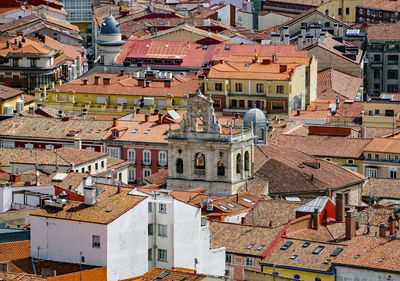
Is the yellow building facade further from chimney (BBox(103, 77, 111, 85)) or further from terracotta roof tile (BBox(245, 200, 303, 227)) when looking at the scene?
terracotta roof tile (BBox(245, 200, 303, 227))

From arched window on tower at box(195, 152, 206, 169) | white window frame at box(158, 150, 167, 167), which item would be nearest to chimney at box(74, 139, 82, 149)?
white window frame at box(158, 150, 167, 167)

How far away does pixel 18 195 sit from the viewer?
106438 millimetres

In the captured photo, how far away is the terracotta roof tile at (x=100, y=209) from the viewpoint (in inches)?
3622

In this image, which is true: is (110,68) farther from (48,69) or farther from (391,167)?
(391,167)

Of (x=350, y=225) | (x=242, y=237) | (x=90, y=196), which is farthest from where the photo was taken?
(x=242, y=237)

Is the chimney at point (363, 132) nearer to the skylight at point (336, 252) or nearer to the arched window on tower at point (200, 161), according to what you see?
the arched window on tower at point (200, 161)

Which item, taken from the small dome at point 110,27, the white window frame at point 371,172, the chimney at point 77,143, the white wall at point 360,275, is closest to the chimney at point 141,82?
the small dome at point 110,27

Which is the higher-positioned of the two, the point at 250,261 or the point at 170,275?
the point at 170,275

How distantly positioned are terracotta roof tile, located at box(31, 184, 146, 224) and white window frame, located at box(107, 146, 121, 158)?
171ft

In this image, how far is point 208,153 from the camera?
415ft

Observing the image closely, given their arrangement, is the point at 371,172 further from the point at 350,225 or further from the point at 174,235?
the point at 174,235

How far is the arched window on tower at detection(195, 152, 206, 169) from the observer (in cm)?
12751

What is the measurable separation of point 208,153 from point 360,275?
104 feet

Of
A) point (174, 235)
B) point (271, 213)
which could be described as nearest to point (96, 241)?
point (174, 235)
